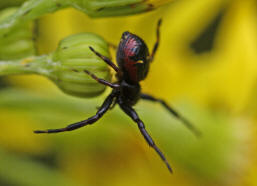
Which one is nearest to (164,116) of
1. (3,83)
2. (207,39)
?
(3,83)

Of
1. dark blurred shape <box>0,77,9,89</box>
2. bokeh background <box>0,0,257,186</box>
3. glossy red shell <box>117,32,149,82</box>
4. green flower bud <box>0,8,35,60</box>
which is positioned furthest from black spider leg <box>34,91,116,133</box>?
dark blurred shape <box>0,77,9,89</box>

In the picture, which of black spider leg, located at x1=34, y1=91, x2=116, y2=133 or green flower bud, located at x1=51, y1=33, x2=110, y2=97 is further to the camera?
black spider leg, located at x1=34, y1=91, x2=116, y2=133

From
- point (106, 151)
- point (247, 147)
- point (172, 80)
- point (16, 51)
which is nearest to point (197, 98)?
point (172, 80)

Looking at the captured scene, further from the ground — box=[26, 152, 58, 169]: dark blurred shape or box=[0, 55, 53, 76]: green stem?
box=[0, 55, 53, 76]: green stem

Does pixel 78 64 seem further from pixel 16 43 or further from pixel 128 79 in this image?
pixel 128 79

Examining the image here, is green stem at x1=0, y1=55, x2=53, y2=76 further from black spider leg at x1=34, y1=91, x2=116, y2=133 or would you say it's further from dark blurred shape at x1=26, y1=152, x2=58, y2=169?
dark blurred shape at x1=26, y1=152, x2=58, y2=169

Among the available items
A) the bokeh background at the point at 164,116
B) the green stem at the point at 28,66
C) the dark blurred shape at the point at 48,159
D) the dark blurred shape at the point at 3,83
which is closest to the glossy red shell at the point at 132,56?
the green stem at the point at 28,66
